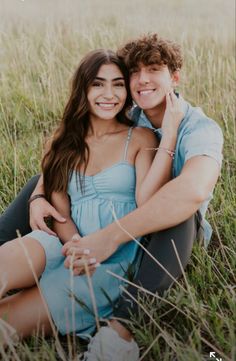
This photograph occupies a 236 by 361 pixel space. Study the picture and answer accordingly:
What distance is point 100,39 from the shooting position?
5.70 m

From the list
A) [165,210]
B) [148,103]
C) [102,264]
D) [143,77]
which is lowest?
[102,264]

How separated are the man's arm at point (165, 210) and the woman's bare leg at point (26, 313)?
31 cm

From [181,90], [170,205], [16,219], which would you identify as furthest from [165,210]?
[181,90]

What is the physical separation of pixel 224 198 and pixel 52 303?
1244 millimetres

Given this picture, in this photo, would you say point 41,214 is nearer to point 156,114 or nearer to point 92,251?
point 92,251

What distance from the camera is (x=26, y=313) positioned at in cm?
248

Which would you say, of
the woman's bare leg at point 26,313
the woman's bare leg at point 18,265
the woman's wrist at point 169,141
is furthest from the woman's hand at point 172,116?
the woman's bare leg at point 26,313

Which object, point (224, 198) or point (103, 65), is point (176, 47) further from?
point (224, 198)

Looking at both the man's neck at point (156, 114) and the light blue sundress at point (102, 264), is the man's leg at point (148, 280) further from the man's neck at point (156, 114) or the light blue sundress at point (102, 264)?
the man's neck at point (156, 114)

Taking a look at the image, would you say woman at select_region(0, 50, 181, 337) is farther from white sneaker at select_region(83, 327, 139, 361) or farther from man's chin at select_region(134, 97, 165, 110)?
white sneaker at select_region(83, 327, 139, 361)

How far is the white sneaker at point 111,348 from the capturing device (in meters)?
2.14

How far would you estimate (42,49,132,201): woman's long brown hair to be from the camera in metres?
2.85

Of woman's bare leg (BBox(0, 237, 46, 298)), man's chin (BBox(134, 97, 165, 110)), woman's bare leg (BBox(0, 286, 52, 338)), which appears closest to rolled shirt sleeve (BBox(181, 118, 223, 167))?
man's chin (BBox(134, 97, 165, 110))

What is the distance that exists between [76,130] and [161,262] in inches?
35.6
